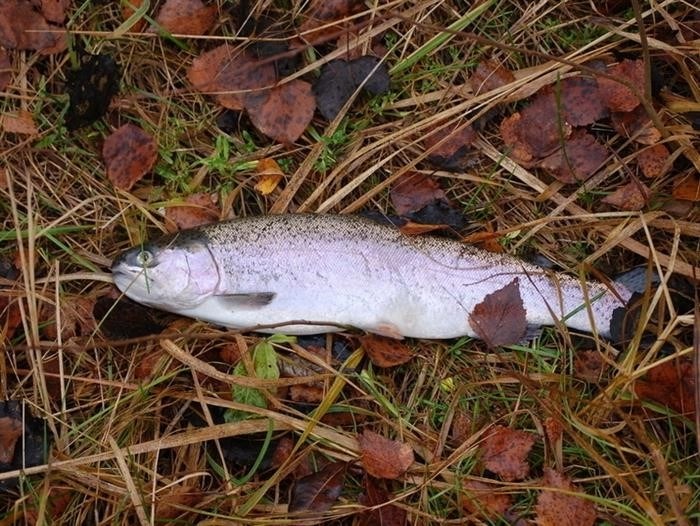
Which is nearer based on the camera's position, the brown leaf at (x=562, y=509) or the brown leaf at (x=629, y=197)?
the brown leaf at (x=562, y=509)

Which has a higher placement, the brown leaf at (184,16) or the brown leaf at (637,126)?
the brown leaf at (184,16)

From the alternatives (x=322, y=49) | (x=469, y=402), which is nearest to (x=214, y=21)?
(x=322, y=49)

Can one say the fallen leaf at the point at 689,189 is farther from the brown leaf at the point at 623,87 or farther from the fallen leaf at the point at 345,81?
the fallen leaf at the point at 345,81

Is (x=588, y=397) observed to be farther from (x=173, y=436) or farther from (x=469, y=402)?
(x=173, y=436)

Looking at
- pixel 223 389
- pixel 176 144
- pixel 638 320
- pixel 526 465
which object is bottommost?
pixel 526 465

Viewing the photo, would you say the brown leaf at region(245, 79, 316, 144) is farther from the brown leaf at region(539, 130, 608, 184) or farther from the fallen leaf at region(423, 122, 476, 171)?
the brown leaf at region(539, 130, 608, 184)

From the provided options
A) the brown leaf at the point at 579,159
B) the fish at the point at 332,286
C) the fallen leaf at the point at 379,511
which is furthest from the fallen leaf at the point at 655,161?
the fallen leaf at the point at 379,511

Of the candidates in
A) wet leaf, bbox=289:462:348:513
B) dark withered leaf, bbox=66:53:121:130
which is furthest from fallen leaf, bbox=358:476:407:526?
dark withered leaf, bbox=66:53:121:130
